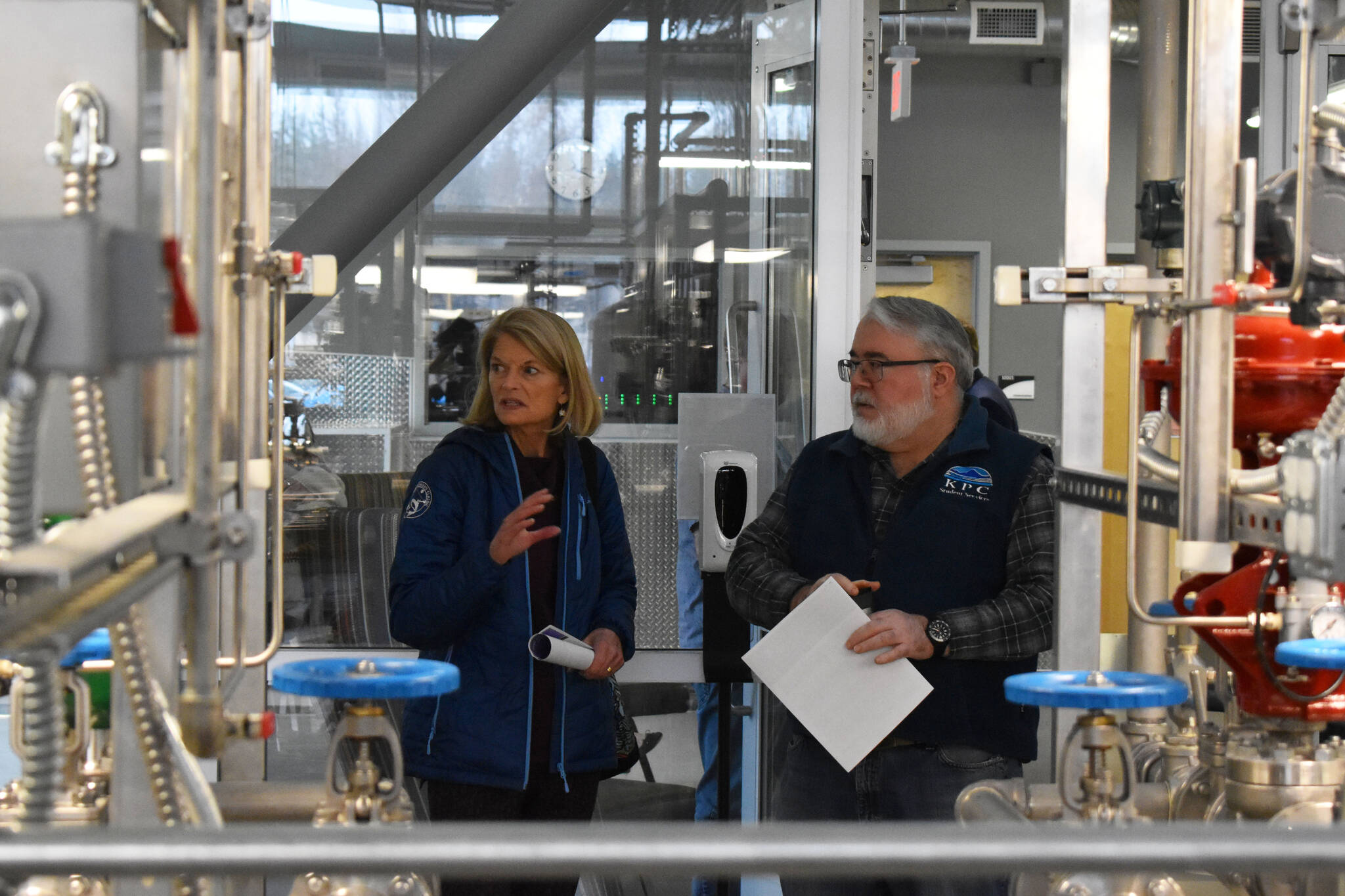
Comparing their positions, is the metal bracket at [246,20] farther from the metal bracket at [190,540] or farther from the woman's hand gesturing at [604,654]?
the woman's hand gesturing at [604,654]

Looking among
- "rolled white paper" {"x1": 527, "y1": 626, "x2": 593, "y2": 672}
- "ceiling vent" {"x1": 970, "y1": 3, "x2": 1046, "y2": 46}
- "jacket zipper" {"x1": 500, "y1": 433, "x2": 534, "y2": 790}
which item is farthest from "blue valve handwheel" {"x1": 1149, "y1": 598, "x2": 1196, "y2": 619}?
"ceiling vent" {"x1": 970, "y1": 3, "x2": 1046, "y2": 46}

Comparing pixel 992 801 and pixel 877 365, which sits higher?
pixel 877 365

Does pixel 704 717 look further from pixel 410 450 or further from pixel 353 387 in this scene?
pixel 353 387

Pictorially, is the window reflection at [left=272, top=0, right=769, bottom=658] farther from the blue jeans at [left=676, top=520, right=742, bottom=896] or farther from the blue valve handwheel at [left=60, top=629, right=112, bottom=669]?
the blue valve handwheel at [left=60, top=629, right=112, bottom=669]

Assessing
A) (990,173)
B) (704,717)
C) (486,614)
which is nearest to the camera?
(486,614)

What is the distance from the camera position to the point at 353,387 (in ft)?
13.6

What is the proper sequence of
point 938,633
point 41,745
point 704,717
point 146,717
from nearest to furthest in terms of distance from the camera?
point 41,745
point 146,717
point 938,633
point 704,717

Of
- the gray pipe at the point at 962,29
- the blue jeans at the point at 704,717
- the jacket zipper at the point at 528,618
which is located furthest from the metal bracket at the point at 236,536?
the gray pipe at the point at 962,29

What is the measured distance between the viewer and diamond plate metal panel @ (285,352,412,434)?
13.5 ft

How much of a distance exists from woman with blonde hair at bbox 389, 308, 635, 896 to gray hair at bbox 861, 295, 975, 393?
24.6 inches

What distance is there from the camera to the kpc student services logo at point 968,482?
252 cm

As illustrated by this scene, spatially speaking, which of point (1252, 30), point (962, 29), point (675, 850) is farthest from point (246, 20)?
point (962, 29)

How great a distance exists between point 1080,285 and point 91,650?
1.23 m

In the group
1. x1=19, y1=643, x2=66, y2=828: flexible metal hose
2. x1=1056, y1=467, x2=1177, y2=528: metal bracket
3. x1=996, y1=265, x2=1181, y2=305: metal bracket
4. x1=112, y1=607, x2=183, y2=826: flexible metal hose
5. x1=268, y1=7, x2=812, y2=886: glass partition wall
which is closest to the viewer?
x1=19, y1=643, x2=66, y2=828: flexible metal hose
